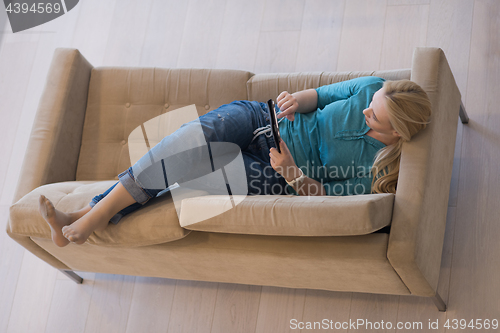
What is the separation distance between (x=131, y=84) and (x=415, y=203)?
49.6 inches

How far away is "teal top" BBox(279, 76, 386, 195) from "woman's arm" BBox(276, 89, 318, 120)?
0.07 ft

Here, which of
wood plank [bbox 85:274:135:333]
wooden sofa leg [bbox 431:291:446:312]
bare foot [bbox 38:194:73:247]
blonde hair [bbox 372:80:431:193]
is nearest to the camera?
blonde hair [bbox 372:80:431:193]

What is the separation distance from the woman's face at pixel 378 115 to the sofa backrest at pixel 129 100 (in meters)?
0.61

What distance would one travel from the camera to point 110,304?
6.24 feet

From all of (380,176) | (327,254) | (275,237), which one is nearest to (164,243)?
(275,237)

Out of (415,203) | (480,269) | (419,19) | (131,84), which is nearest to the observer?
(415,203)

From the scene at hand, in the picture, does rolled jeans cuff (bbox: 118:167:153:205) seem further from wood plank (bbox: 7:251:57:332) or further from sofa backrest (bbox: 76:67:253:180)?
wood plank (bbox: 7:251:57:332)

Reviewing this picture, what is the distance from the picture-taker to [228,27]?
2.39 meters

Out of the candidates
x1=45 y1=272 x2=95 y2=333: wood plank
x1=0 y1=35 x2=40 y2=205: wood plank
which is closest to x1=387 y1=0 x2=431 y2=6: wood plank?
x1=45 y1=272 x2=95 y2=333: wood plank

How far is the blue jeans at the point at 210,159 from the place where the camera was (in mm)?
1431

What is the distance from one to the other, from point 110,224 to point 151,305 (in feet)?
1.81

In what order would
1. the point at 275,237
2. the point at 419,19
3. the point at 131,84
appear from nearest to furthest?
the point at 275,237 < the point at 131,84 < the point at 419,19

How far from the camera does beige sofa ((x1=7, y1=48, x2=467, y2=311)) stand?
4.06 ft

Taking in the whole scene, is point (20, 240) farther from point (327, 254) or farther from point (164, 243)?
point (327, 254)
